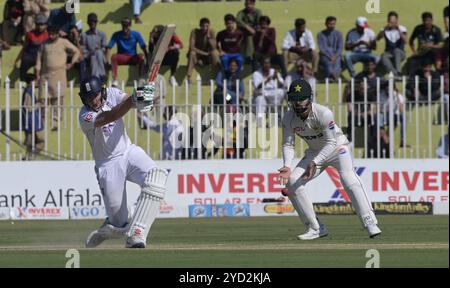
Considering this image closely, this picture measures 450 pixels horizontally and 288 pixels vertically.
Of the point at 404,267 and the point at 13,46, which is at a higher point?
the point at 13,46

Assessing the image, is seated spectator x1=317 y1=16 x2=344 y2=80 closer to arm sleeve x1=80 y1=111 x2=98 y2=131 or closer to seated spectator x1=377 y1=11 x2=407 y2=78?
seated spectator x1=377 y1=11 x2=407 y2=78

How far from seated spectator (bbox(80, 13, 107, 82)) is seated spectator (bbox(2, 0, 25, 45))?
1743 mm

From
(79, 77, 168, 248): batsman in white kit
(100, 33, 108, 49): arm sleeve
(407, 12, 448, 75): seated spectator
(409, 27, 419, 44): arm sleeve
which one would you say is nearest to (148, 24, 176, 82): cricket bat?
(79, 77, 168, 248): batsman in white kit

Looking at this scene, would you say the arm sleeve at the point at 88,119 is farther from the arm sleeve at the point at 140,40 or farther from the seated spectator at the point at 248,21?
the seated spectator at the point at 248,21

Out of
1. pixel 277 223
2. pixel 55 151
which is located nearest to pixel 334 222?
pixel 277 223

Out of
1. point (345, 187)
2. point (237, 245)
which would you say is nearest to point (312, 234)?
point (345, 187)

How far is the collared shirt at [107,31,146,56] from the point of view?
67.8ft

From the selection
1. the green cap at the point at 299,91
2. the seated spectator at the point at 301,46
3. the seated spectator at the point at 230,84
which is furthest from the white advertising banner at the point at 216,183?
the green cap at the point at 299,91

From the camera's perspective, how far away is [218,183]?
1864 centimetres

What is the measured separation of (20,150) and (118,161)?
7.72m

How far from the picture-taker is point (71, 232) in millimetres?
14883

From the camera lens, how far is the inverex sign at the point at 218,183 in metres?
18.5

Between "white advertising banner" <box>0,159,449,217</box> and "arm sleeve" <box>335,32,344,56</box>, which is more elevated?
"arm sleeve" <box>335,32,344,56</box>
